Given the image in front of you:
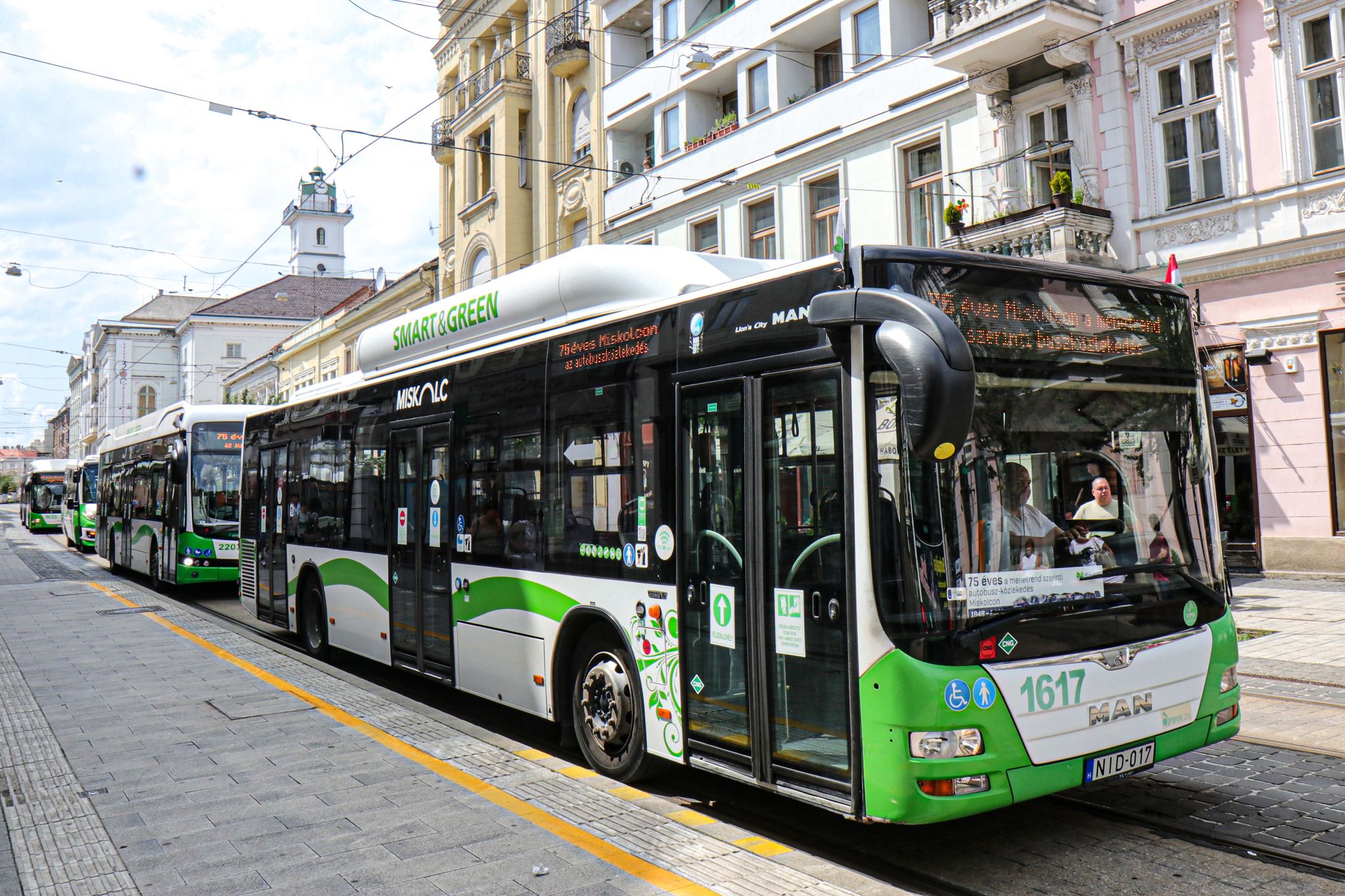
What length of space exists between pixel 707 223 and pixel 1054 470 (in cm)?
2072

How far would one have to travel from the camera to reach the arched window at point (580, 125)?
29297mm

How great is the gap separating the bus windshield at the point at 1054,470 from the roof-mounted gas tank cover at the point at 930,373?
359 millimetres

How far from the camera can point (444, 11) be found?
35.6 meters

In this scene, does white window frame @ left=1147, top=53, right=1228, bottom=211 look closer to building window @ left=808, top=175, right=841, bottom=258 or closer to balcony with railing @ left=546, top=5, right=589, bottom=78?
building window @ left=808, top=175, right=841, bottom=258

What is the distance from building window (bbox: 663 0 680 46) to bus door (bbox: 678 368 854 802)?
21.8m

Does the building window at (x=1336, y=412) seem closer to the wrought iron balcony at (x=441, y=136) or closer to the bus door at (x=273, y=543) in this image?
the bus door at (x=273, y=543)

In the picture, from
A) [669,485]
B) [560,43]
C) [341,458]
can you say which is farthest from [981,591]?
[560,43]

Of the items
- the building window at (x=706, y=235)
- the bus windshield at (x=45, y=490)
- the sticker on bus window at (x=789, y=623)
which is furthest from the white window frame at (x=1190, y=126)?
the bus windshield at (x=45, y=490)

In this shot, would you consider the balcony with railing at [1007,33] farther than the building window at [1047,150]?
No

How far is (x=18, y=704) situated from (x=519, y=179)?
25.5m

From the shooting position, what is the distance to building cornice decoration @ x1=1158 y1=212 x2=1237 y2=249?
15.7m

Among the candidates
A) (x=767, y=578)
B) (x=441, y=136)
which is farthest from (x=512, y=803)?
(x=441, y=136)

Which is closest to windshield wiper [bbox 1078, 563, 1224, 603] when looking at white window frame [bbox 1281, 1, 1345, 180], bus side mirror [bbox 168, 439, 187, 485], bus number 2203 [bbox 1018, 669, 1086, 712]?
bus number 2203 [bbox 1018, 669, 1086, 712]

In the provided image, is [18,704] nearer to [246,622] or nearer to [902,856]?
[246,622]
